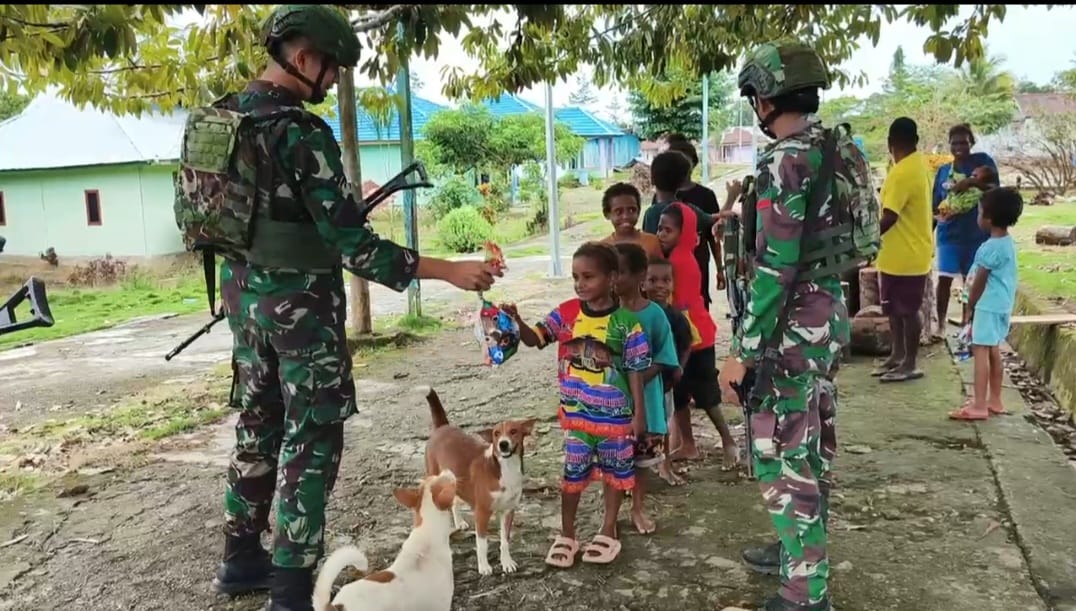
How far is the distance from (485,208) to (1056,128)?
14106mm

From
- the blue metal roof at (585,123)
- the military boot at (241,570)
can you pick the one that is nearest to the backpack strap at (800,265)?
the military boot at (241,570)

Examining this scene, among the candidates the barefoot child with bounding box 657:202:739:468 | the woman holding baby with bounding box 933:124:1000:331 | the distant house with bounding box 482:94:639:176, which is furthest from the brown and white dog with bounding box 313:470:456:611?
the distant house with bounding box 482:94:639:176

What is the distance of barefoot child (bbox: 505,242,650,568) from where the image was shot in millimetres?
3584

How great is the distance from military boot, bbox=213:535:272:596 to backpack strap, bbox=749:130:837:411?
212cm

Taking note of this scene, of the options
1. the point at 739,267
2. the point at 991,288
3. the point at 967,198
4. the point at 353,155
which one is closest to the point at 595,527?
the point at 739,267

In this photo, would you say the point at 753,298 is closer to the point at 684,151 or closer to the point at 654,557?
the point at 654,557

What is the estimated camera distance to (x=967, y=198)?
7238mm

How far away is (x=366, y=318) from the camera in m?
9.02

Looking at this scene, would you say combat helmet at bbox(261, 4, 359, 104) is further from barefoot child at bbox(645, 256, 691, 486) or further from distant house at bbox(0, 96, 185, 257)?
distant house at bbox(0, 96, 185, 257)

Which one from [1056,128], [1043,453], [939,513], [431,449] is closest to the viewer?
[431,449]

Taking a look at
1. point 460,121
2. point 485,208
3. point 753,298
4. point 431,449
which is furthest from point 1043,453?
point 460,121

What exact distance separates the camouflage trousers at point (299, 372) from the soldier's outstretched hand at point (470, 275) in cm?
45

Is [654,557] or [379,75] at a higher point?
[379,75]

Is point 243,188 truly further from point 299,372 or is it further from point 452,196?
point 452,196
